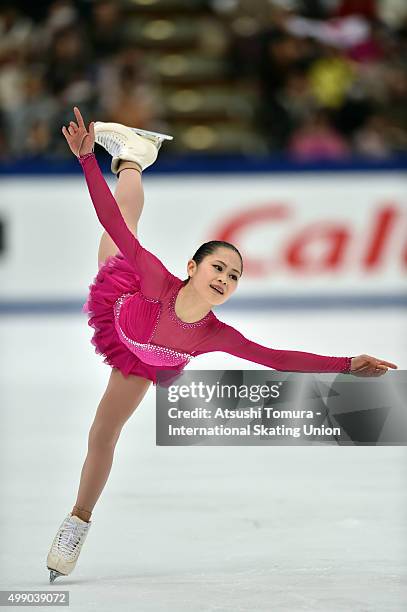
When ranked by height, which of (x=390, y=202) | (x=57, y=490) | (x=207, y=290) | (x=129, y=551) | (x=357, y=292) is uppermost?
(x=390, y=202)

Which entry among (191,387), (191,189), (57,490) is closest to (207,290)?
(191,387)

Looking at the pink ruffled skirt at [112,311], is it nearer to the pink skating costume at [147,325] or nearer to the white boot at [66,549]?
the pink skating costume at [147,325]

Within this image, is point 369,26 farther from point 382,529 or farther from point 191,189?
point 382,529

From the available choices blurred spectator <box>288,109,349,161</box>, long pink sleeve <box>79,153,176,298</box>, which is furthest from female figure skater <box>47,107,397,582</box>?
blurred spectator <box>288,109,349,161</box>

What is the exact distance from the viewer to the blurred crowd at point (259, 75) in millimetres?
8023

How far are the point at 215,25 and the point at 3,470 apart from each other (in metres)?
6.82

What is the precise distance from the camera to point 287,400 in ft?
8.25

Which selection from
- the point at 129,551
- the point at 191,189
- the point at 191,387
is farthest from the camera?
the point at 191,189

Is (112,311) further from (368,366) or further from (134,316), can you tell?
(368,366)

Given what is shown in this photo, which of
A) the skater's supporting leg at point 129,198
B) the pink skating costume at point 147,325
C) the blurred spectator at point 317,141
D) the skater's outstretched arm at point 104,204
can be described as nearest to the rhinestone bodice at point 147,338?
the pink skating costume at point 147,325

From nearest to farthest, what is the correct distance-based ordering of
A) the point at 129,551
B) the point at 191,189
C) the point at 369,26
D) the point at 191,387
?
the point at 191,387 → the point at 129,551 → the point at 191,189 → the point at 369,26

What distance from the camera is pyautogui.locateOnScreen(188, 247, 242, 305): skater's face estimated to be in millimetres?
2598

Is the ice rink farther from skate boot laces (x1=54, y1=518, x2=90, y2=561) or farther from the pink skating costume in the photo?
the pink skating costume

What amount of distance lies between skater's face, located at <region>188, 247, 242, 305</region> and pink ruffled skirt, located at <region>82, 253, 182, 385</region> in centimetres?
25
